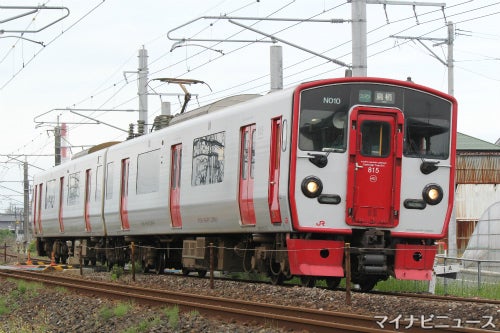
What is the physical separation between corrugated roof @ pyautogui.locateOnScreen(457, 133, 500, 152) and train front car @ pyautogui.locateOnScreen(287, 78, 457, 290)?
4127 centimetres

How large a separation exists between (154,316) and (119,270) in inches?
406

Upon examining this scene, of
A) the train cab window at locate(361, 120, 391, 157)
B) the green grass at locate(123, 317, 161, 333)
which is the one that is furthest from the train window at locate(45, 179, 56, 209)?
the green grass at locate(123, 317, 161, 333)

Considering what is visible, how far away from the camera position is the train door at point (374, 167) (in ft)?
46.6

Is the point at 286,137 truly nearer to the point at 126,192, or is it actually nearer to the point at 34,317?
the point at 34,317

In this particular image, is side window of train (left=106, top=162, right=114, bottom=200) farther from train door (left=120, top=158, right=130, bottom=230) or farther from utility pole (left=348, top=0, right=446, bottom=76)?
utility pole (left=348, top=0, right=446, bottom=76)

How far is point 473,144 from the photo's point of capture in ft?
184

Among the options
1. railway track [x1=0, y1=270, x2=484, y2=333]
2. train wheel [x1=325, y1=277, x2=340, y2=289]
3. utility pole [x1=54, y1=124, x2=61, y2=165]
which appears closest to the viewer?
railway track [x1=0, y1=270, x2=484, y2=333]

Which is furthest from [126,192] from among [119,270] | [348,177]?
[348,177]

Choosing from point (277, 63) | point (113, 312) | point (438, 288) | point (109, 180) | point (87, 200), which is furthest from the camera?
point (87, 200)

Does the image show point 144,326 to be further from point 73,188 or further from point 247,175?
point 73,188

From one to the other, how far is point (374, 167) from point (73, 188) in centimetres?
1574

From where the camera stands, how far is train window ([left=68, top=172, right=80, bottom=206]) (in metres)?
27.8

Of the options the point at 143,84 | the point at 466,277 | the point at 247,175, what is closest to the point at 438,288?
the point at 247,175

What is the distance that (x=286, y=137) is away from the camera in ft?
46.3
